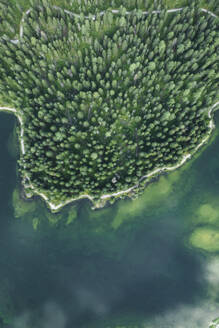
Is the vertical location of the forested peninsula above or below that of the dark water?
above

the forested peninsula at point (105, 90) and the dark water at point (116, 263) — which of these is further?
the forested peninsula at point (105, 90)

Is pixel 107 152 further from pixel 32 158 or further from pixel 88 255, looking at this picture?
pixel 88 255

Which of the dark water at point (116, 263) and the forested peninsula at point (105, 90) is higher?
the forested peninsula at point (105, 90)

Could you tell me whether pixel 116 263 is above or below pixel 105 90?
below

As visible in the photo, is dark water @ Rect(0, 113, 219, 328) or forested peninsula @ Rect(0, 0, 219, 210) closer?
dark water @ Rect(0, 113, 219, 328)
